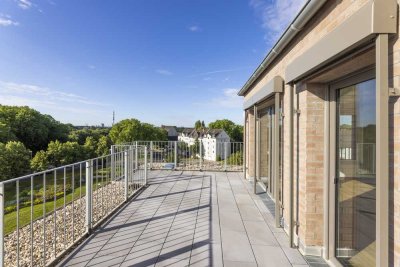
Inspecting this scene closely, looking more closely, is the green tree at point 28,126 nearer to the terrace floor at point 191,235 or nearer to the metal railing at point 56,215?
the metal railing at point 56,215

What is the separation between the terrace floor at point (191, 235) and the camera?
321 cm

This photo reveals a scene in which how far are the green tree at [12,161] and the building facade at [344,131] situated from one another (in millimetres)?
23180

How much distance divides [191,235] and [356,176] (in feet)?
8.16

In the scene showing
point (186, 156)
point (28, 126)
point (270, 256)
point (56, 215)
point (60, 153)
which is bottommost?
point (60, 153)

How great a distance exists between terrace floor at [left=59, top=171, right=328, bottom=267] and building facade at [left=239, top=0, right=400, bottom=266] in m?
Answer: 0.44

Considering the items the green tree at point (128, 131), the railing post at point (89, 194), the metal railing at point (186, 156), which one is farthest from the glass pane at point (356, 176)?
the green tree at point (128, 131)

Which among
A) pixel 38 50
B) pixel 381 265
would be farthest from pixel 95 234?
pixel 38 50

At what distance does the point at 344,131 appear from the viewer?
2.99 metres

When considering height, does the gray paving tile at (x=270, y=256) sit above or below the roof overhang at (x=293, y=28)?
below

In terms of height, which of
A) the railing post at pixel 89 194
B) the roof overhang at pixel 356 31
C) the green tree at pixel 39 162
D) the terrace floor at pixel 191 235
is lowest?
the green tree at pixel 39 162

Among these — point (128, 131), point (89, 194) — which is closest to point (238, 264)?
point (89, 194)

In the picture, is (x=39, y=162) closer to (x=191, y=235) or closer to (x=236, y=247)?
(x=191, y=235)

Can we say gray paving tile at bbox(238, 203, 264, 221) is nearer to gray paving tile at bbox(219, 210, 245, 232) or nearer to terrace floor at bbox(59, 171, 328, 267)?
terrace floor at bbox(59, 171, 328, 267)

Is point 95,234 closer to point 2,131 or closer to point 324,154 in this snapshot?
point 324,154
